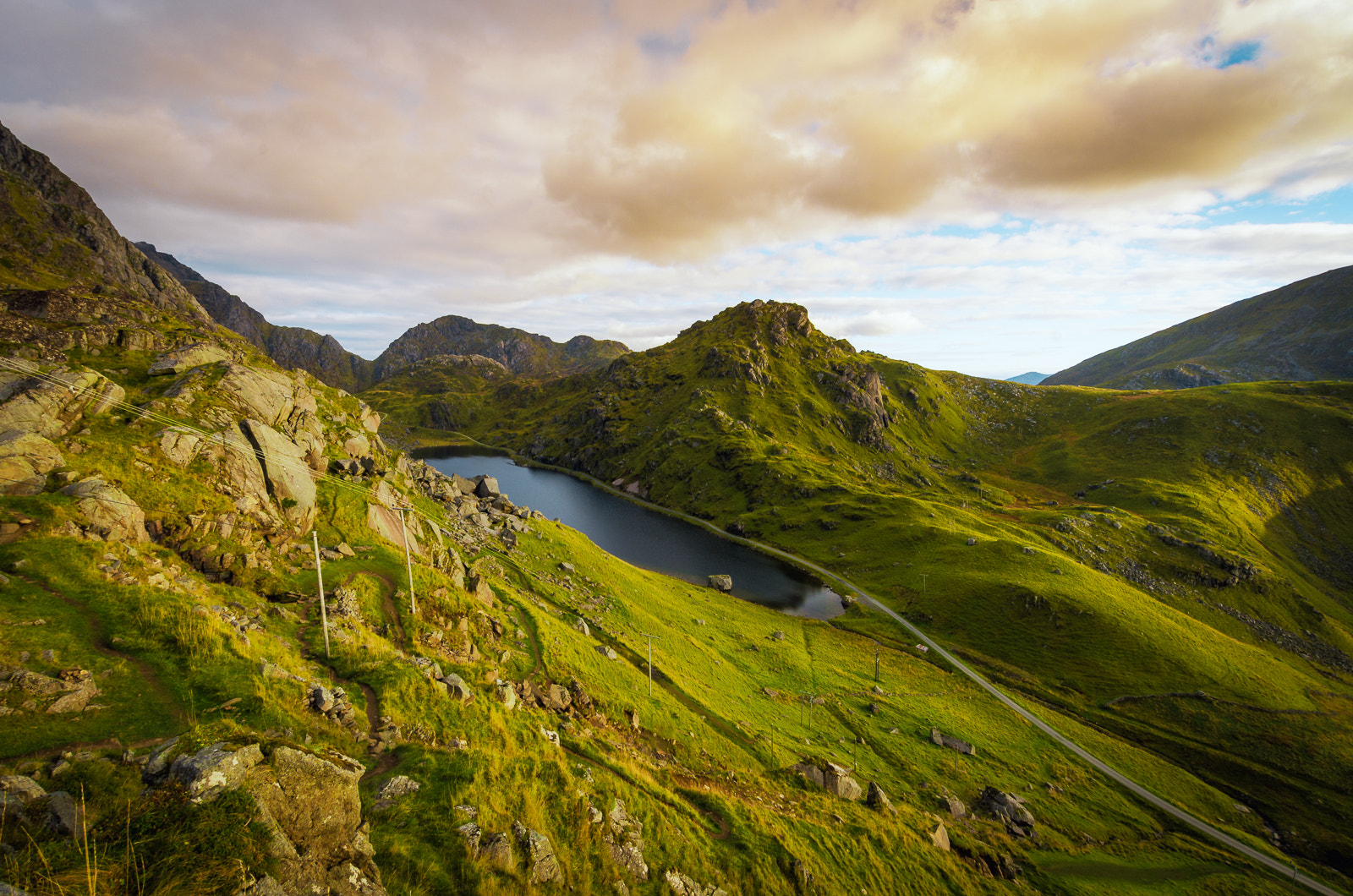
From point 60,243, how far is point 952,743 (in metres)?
241

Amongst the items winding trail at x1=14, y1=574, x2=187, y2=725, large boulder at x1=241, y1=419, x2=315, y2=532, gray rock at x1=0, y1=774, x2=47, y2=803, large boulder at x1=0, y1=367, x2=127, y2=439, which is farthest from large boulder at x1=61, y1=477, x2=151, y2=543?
gray rock at x1=0, y1=774, x2=47, y2=803

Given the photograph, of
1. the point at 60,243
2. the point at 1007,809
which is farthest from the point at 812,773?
the point at 60,243

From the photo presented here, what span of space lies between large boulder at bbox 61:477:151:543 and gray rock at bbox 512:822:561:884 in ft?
81.4

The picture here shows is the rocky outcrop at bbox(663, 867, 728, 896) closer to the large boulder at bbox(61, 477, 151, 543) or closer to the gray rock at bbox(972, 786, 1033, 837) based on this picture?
the large boulder at bbox(61, 477, 151, 543)

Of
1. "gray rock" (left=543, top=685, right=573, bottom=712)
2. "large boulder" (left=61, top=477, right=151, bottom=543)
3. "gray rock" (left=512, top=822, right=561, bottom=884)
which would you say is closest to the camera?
"gray rock" (left=512, top=822, right=561, bottom=884)

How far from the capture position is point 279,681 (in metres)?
18.1

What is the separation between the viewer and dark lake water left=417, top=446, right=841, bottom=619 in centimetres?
10694

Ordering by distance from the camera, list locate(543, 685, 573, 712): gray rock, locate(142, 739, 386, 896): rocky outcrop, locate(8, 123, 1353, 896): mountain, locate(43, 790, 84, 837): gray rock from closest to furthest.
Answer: locate(43, 790, 84, 837): gray rock < locate(142, 739, 386, 896): rocky outcrop < locate(8, 123, 1353, 896): mountain < locate(543, 685, 573, 712): gray rock

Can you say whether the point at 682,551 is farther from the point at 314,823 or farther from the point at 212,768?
the point at 212,768

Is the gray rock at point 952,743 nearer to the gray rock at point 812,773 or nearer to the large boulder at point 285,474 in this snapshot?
the gray rock at point 812,773

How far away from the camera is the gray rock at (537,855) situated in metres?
15.0

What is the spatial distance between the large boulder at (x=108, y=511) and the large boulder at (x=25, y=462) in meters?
1.18

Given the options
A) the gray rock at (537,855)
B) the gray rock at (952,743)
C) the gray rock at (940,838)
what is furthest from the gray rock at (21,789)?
the gray rock at (952,743)

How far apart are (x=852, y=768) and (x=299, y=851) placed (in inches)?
1864
